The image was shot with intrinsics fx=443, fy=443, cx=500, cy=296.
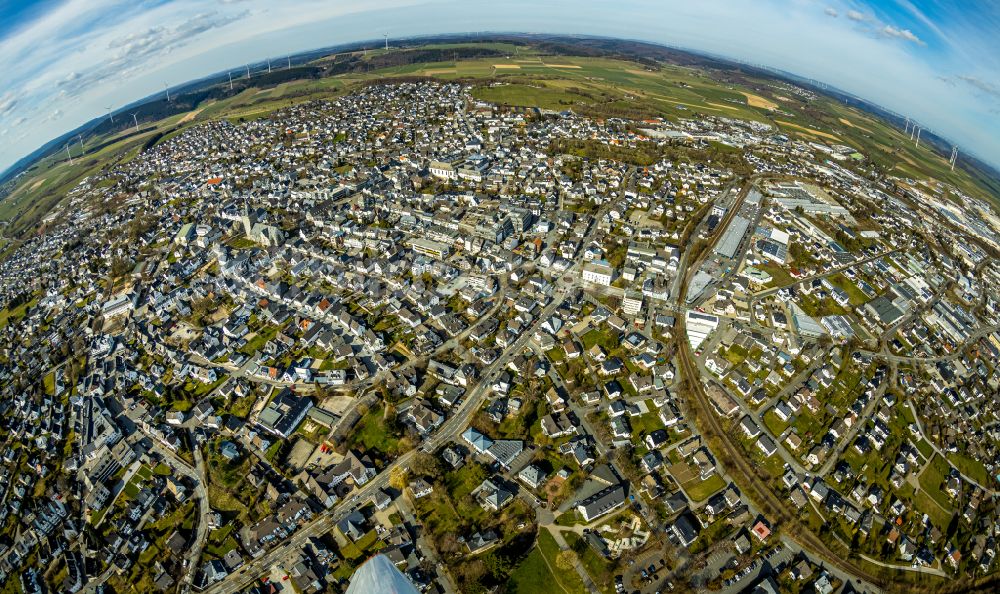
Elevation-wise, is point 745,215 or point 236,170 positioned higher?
point 236,170

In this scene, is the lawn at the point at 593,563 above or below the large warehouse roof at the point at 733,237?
below

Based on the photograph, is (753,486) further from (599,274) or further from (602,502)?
(599,274)

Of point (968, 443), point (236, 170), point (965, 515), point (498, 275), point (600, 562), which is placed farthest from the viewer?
point (236, 170)

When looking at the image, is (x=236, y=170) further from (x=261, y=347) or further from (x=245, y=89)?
(x=245, y=89)

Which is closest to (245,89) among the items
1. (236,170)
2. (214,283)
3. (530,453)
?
(236,170)

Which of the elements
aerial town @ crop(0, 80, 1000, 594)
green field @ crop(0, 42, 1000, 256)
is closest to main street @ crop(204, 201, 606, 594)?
aerial town @ crop(0, 80, 1000, 594)

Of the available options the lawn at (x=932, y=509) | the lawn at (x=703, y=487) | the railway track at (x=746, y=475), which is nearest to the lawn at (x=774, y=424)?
the railway track at (x=746, y=475)

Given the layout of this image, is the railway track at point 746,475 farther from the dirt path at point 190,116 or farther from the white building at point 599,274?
the dirt path at point 190,116
